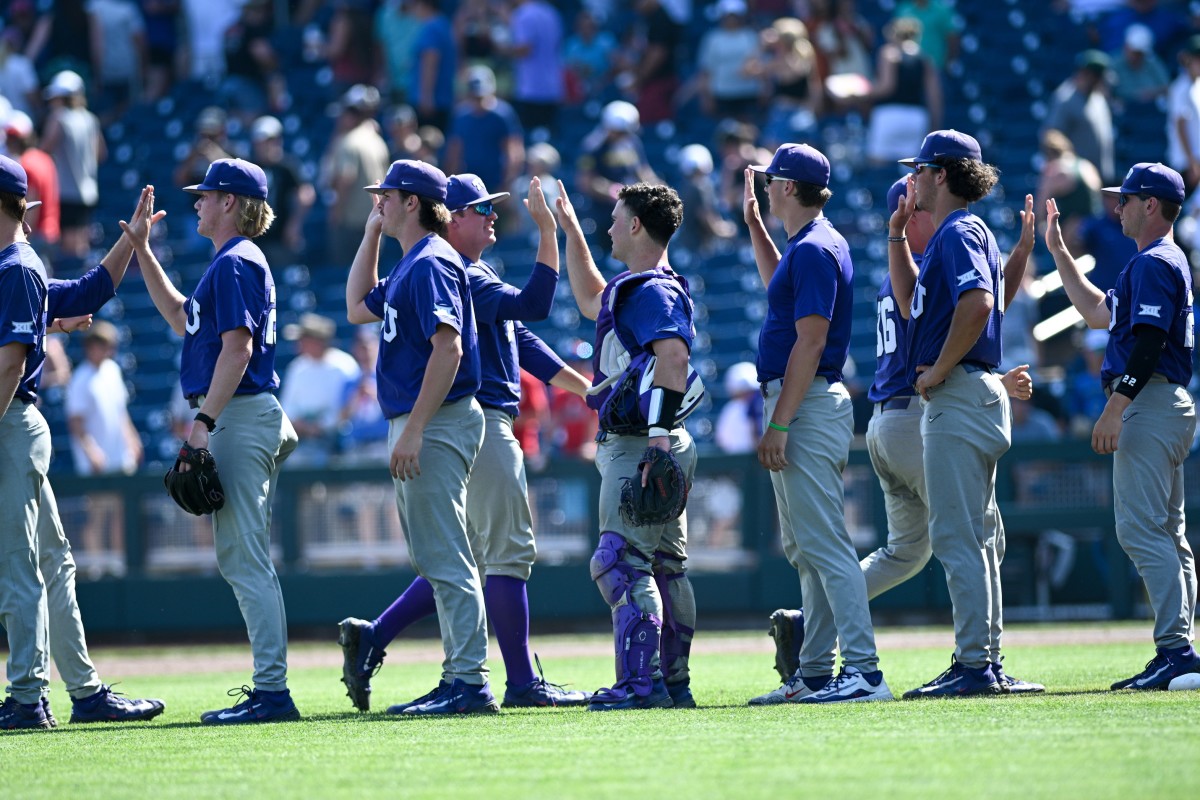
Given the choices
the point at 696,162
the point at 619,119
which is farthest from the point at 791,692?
the point at 619,119

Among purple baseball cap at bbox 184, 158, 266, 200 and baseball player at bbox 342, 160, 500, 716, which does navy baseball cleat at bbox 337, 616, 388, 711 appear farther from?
purple baseball cap at bbox 184, 158, 266, 200

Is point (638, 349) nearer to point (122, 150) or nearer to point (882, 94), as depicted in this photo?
point (882, 94)

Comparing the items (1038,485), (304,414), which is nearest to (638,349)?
(1038,485)

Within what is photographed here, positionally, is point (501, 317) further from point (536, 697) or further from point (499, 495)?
point (536, 697)

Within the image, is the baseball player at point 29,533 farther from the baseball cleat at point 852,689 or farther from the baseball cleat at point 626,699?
the baseball cleat at point 852,689

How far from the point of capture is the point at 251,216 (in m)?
7.25

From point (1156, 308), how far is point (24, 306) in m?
4.69

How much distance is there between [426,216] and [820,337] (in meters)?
1.77

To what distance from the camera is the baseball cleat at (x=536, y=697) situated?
7.43 meters

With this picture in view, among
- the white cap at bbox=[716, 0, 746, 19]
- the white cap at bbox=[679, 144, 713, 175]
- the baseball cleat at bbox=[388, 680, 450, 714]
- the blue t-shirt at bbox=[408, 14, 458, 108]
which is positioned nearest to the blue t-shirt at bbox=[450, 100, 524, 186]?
the blue t-shirt at bbox=[408, 14, 458, 108]

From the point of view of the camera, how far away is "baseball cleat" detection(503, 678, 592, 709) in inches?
292

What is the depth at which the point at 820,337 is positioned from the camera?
22.6ft

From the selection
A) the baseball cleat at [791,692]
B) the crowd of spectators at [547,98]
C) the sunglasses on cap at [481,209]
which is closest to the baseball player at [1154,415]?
the baseball cleat at [791,692]

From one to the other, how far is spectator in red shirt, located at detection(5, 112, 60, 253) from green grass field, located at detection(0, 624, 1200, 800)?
7864mm
